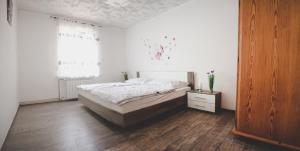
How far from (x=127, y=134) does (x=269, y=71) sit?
199 centimetres

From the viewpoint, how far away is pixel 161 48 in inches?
170

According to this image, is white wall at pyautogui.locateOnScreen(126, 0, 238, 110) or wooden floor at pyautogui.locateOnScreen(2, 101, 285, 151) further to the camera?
white wall at pyautogui.locateOnScreen(126, 0, 238, 110)

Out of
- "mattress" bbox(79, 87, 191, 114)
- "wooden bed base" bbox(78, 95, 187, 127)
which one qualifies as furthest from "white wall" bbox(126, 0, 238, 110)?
"wooden bed base" bbox(78, 95, 187, 127)

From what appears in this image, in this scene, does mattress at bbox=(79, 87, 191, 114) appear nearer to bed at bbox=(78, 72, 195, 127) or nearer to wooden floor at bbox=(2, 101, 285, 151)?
bed at bbox=(78, 72, 195, 127)

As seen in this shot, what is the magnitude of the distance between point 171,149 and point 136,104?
89cm

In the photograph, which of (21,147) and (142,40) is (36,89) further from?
(142,40)

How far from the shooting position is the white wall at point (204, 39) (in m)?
2.95

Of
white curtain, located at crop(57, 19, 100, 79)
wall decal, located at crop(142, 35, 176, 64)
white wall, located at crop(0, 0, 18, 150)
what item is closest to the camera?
white wall, located at crop(0, 0, 18, 150)

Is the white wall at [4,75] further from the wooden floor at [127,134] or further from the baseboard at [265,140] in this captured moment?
the baseboard at [265,140]

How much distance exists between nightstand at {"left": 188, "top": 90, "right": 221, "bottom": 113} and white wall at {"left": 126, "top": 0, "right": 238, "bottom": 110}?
0.28m

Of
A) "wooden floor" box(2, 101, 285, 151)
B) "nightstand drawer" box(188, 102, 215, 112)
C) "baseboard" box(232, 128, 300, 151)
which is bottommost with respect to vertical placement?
"wooden floor" box(2, 101, 285, 151)

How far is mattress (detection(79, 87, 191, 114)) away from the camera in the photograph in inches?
87.7

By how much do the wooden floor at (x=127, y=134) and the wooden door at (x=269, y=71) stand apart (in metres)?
0.29

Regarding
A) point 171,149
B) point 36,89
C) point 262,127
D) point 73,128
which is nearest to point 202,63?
point 262,127
